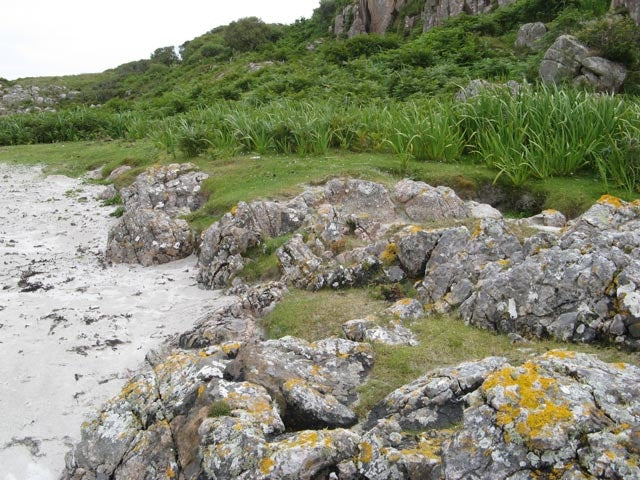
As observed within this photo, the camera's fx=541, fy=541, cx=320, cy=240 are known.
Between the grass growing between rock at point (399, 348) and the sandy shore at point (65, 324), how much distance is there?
1.57 meters

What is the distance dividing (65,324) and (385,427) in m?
4.68

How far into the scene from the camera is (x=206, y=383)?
4102mm

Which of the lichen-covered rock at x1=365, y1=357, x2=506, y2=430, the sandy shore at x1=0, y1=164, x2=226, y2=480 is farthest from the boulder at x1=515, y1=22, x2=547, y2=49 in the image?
the lichen-covered rock at x1=365, y1=357, x2=506, y2=430

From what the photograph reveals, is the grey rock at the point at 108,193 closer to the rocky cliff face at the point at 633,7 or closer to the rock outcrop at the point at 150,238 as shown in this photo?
the rock outcrop at the point at 150,238

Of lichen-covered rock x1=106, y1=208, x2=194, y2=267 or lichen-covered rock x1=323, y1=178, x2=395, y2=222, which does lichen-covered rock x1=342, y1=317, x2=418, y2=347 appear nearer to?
lichen-covered rock x1=323, y1=178, x2=395, y2=222

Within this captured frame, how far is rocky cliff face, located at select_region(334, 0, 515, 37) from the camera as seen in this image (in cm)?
2995

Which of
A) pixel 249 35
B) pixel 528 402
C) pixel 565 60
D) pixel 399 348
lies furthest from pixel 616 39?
pixel 249 35

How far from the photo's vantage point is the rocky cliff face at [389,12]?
30.0 metres

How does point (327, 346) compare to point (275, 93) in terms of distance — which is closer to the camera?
point (327, 346)

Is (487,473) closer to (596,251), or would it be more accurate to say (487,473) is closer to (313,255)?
(596,251)

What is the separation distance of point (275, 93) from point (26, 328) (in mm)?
16718

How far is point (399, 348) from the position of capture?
4945 millimetres

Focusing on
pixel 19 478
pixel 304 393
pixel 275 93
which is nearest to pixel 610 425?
pixel 304 393

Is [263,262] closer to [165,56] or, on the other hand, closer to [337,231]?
[337,231]
